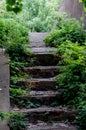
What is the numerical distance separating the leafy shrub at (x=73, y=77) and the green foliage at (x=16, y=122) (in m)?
0.99

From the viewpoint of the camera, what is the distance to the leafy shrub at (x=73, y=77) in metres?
5.29

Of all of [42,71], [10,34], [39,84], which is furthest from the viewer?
[10,34]

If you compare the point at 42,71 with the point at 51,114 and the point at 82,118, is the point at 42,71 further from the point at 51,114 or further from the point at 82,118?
the point at 82,118

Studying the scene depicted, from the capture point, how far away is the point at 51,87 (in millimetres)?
5793

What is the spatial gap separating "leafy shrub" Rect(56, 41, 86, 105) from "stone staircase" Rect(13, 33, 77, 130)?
0.16m

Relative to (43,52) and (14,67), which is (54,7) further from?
(14,67)

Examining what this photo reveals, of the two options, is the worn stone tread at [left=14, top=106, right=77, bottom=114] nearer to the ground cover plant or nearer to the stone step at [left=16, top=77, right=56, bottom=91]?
the ground cover plant

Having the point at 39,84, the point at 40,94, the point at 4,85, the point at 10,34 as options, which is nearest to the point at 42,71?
the point at 39,84

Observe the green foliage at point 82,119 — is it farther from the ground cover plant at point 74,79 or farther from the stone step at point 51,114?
the stone step at point 51,114

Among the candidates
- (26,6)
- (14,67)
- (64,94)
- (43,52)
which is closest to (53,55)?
(43,52)

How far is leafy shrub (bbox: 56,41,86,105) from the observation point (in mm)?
5293

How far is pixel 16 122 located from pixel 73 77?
4.70 ft

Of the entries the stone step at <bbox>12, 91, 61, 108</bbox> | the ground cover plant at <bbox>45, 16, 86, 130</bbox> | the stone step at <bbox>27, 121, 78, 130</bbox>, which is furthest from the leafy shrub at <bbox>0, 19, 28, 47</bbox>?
the stone step at <bbox>27, 121, 78, 130</bbox>

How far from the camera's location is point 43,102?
5418mm
